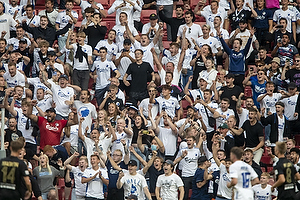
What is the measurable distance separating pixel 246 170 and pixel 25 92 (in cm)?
744

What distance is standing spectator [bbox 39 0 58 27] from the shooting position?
2267cm

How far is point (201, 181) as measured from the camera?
1769 cm

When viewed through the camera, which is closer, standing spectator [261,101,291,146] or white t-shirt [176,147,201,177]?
white t-shirt [176,147,201,177]

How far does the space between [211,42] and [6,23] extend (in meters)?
5.69

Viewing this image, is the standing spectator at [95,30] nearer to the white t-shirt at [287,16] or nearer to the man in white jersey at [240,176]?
the white t-shirt at [287,16]

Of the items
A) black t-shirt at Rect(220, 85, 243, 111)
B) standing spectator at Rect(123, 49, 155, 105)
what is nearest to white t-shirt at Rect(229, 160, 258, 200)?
black t-shirt at Rect(220, 85, 243, 111)

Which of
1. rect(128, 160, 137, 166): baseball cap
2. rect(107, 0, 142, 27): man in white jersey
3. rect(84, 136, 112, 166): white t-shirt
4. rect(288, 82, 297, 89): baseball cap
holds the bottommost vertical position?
rect(128, 160, 137, 166): baseball cap

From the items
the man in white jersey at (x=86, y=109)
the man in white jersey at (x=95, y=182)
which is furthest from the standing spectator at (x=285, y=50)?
the man in white jersey at (x=95, y=182)

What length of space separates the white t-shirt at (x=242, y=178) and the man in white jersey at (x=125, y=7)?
27.5 ft

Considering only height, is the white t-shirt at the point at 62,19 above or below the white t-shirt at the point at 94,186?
above

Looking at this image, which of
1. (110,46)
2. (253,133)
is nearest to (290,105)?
(253,133)

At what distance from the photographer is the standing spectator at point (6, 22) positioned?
22.4 metres

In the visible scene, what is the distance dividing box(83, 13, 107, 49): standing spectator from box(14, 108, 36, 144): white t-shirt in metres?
3.54

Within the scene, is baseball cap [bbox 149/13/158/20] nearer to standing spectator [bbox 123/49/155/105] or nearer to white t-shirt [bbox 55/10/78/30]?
standing spectator [bbox 123/49/155/105]
